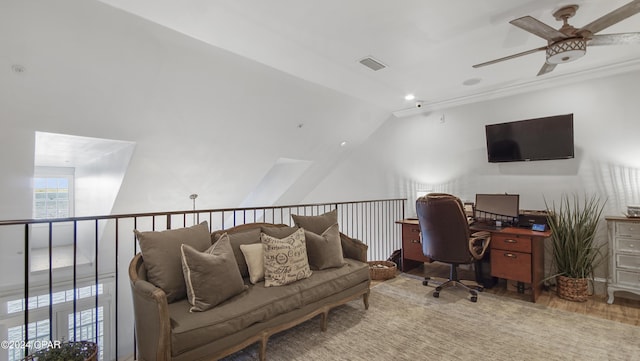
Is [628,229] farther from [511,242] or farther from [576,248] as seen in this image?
[511,242]

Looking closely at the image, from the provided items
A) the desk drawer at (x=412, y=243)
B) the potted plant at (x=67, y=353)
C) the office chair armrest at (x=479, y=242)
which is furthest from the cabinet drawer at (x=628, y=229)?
the potted plant at (x=67, y=353)

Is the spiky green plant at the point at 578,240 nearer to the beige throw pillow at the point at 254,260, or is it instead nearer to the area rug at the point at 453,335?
the area rug at the point at 453,335

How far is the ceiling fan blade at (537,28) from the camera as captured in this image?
2.09 metres

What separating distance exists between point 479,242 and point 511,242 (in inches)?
13.0

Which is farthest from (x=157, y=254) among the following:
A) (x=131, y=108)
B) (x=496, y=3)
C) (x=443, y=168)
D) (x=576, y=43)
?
(x=443, y=168)

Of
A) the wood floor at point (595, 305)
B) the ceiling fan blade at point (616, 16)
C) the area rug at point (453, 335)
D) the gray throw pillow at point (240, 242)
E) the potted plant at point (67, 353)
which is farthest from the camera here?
the wood floor at point (595, 305)

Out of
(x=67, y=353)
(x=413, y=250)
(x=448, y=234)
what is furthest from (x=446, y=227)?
(x=67, y=353)

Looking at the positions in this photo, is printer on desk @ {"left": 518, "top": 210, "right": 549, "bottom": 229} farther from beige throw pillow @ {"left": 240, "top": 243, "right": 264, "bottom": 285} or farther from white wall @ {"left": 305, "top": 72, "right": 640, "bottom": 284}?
beige throw pillow @ {"left": 240, "top": 243, "right": 264, "bottom": 285}

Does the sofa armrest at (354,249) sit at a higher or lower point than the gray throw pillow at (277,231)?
lower

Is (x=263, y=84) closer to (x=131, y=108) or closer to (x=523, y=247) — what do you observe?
(x=131, y=108)

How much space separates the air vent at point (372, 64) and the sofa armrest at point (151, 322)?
291cm

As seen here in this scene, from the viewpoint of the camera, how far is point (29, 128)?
2.81m

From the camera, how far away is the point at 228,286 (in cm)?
210

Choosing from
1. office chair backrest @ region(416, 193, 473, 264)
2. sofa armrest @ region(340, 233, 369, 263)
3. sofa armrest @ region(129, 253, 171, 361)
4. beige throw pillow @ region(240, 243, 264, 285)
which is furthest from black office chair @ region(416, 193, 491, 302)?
sofa armrest @ region(129, 253, 171, 361)
